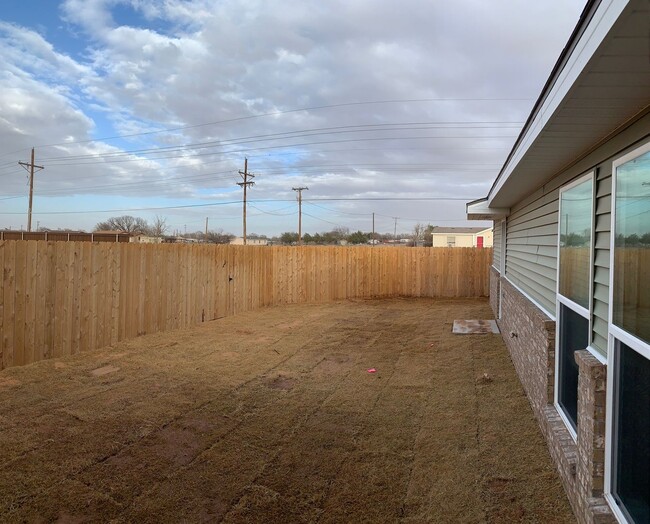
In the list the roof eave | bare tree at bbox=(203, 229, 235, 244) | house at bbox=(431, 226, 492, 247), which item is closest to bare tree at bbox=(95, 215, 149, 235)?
bare tree at bbox=(203, 229, 235, 244)

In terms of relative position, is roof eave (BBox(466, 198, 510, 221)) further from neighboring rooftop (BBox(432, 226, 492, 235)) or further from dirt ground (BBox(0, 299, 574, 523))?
neighboring rooftop (BBox(432, 226, 492, 235))

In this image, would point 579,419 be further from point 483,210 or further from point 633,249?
point 483,210

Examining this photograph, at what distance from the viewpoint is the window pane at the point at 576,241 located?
328 cm

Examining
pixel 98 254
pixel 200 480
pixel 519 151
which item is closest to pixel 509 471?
pixel 200 480

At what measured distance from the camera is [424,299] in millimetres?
16016

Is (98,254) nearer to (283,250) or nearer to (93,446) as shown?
(93,446)

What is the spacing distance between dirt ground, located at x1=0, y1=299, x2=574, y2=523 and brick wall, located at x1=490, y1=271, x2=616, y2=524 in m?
0.19

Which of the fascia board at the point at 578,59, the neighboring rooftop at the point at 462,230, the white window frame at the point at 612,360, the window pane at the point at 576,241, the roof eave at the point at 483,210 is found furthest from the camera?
the neighboring rooftop at the point at 462,230

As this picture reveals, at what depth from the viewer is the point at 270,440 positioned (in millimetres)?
3996

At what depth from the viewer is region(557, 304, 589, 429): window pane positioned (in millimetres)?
3447

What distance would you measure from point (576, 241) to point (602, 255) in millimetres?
769

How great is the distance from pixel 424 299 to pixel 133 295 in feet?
35.5

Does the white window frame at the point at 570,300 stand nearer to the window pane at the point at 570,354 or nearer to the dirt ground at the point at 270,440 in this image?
the window pane at the point at 570,354

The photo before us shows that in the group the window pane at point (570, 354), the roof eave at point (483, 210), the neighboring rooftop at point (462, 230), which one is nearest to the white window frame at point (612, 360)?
the window pane at point (570, 354)
